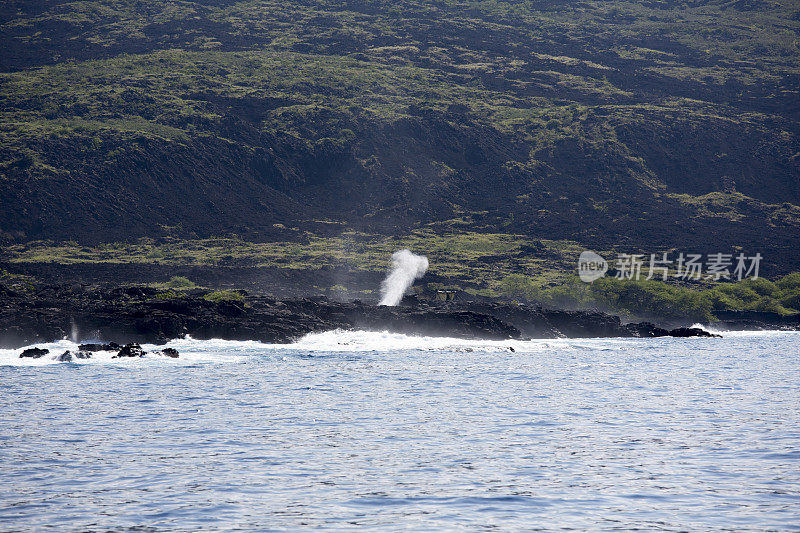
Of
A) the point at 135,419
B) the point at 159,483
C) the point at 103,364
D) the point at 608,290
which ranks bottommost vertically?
the point at 159,483

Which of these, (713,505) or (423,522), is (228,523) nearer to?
(423,522)

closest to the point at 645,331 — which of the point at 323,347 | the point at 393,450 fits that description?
the point at 323,347

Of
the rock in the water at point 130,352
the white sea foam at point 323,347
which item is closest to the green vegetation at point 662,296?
the white sea foam at point 323,347

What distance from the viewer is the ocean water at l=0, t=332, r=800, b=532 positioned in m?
14.4

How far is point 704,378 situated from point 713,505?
24764 mm

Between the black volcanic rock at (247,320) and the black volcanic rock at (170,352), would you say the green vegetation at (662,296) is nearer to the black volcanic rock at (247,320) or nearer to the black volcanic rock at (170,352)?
the black volcanic rock at (247,320)

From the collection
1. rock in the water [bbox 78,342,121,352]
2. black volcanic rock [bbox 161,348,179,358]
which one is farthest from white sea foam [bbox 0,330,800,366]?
rock in the water [bbox 78,342,121,352]

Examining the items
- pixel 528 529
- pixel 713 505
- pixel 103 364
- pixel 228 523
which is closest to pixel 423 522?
pixel 528 529

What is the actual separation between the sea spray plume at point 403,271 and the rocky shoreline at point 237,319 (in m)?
42.7

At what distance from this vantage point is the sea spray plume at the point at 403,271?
422 ft

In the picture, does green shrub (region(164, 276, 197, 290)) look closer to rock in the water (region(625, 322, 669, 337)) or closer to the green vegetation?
the green vegetation

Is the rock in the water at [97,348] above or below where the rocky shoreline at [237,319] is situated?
below

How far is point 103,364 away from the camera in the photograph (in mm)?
41906

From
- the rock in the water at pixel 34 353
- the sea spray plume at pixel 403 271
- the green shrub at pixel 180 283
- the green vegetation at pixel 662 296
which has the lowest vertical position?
the rock in the water at pixel 34 353
